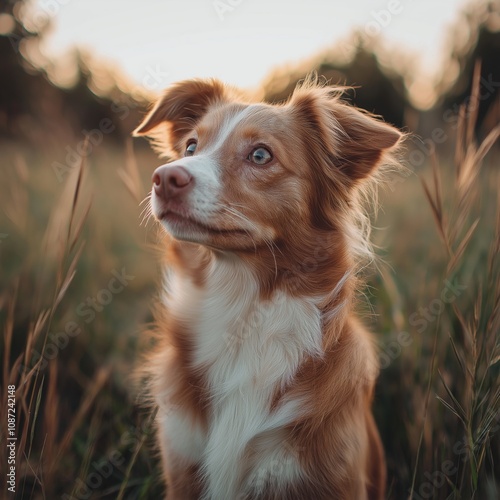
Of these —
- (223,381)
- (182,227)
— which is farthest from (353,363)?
(182,227)

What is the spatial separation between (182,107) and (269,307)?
1520 mm

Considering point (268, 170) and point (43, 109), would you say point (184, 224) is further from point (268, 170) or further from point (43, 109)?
point (43, 109)

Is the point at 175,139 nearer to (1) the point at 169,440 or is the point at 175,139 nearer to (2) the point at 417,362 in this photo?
(1) the point at 169,440

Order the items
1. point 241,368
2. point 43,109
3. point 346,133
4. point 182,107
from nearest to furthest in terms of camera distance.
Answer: point 241,368 → point 346,133 → point 182,107 → point 43,109

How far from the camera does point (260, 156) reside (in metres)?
2.63

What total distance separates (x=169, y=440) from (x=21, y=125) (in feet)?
13.4

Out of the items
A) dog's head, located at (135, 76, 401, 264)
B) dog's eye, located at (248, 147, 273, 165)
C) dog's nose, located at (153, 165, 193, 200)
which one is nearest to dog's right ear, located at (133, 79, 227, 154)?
dog's head, located at (135, 76, 401, 264)

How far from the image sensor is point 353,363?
8.16ft

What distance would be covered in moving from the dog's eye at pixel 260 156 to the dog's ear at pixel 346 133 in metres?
0.39

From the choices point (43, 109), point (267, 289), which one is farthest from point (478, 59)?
point (43, 109)

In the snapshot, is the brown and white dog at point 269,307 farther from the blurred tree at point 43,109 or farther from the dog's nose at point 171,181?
the blurred tree at point 43,109

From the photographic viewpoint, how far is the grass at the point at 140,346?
7.18 ft

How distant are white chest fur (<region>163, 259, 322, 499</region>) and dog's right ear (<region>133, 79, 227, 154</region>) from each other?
113cm

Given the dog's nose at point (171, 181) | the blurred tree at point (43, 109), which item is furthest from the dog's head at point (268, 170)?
the blurred tree at point (43, 109)
